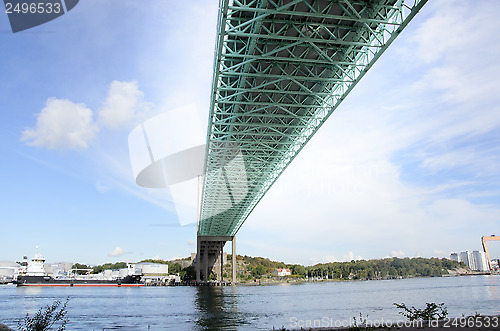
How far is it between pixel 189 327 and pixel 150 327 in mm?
2101

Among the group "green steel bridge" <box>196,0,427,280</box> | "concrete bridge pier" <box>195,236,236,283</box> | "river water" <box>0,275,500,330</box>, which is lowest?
"river water" <box>0,275,500,330</box>

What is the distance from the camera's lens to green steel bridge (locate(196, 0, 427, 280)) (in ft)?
52.9

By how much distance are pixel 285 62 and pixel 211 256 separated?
374 ft

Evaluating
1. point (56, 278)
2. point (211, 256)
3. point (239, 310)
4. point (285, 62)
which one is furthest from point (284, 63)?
point (211, 256)

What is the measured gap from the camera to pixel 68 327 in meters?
17.9

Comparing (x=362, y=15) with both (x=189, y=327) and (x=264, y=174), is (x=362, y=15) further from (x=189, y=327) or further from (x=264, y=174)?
(x=264, y=174)

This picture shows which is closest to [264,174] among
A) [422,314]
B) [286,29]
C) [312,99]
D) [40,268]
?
[312,99]

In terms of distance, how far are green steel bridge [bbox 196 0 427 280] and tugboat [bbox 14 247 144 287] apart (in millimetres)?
75951

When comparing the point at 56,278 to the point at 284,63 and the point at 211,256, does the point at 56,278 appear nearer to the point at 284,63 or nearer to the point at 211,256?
the point at 211,256

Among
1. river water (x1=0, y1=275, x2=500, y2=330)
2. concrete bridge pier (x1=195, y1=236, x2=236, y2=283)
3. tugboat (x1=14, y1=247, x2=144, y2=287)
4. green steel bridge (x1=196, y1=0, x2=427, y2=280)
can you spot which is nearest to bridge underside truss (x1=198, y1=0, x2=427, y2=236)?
green steel bridge (x1=196, y1=0, x2=427, y2=280)

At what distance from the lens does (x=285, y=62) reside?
2055cm

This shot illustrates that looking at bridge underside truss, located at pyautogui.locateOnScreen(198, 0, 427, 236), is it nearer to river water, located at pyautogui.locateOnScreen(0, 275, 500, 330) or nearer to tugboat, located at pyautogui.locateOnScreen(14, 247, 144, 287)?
river water, located at pyautogui.locateOnScreen(0, 275, 500, 330)

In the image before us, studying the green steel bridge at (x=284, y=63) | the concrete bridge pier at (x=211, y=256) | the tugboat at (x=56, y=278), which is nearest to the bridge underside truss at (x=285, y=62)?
the green steel bridge at (x=284, y=63)

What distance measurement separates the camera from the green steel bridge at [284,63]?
52.9 feet
